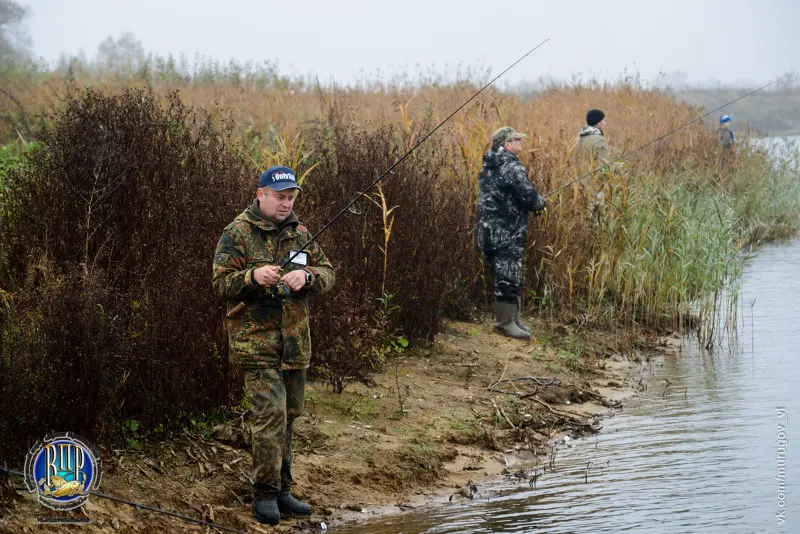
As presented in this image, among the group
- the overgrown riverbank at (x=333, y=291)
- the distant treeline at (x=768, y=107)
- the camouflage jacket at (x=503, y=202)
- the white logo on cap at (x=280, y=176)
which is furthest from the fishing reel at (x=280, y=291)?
the distant treeline at (x=768, y=107)

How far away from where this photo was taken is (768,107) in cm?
4684

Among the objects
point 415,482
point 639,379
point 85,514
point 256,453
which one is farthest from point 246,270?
point 639,379

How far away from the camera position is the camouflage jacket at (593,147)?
415 inches

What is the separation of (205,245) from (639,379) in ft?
13.8

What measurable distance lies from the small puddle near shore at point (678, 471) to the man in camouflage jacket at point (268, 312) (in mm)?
651

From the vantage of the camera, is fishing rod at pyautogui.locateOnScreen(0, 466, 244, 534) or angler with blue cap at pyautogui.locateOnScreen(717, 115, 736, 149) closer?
fishing rod at pyautogui.locateOnScreen(0, 466, 244, 534)

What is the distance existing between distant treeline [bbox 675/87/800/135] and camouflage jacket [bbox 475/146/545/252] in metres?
37.4

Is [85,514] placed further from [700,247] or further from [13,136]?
[13,136]

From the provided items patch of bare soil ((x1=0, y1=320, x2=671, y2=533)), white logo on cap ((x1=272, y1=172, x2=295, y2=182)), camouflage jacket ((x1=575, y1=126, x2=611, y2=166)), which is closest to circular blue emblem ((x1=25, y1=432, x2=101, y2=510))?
patch of bare soil ((x1=0, y1=320, x2=671, y2=533))

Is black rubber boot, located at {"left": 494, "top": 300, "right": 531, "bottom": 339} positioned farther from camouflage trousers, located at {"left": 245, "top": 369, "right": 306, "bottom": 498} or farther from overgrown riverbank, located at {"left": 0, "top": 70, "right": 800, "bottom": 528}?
camouflage trousers, located at {"left": 245, "top": 369, "right": 306, "bottom": 498}

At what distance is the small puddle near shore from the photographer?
5.06 meters

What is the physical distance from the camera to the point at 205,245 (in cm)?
598

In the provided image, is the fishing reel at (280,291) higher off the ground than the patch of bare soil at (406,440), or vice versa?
the fishing reel at (280,291)

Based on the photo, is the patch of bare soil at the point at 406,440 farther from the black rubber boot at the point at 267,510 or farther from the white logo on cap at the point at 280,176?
the white logo on cap at the point at 280,176
